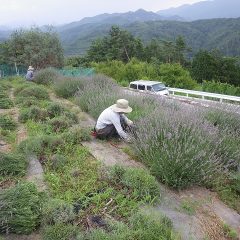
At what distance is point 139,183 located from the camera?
466cm

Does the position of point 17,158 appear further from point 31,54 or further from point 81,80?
point 31,54

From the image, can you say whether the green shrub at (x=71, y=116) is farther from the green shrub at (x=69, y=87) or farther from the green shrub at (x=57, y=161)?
the green shrub at (x=69, y=87)

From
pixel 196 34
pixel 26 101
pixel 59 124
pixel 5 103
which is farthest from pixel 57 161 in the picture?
pixel 196 34

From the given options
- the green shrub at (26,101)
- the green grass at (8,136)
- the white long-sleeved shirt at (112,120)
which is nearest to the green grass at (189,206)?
the white long-sleeved shirt at (112,120)

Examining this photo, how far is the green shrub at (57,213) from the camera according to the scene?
3906 millimetres

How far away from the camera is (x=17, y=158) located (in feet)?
17.7

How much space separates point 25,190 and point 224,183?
2.98 meters

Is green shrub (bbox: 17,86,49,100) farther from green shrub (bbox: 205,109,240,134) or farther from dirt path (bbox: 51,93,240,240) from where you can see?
dirt path (bbox: 51,93,240,240)

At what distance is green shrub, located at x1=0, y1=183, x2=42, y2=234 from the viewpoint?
12.4ft

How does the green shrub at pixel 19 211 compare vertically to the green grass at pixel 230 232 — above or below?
above

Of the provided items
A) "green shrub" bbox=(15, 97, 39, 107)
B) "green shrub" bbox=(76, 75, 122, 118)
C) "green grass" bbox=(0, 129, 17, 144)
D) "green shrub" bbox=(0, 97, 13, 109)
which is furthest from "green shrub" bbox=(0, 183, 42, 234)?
"green shrub" bbox=(0, 97, 13, 109)

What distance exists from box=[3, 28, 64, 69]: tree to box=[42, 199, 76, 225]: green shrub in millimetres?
24161

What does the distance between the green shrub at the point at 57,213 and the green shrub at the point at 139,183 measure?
2.94ft

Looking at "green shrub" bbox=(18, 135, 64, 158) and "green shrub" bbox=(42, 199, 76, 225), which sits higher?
"green shrub" bbox=(42, 199, 76, 225)
